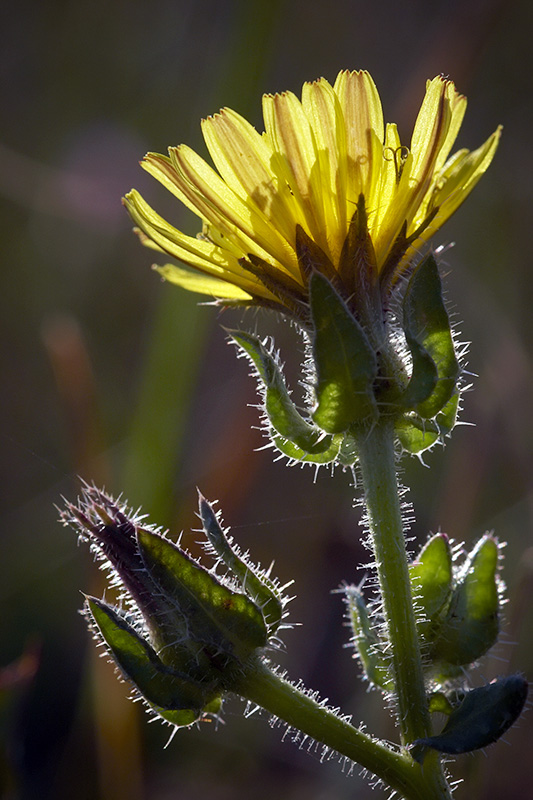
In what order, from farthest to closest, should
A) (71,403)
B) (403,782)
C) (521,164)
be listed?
(521,164), (71,403), (403,782)

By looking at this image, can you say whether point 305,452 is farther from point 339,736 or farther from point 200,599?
point 339,736

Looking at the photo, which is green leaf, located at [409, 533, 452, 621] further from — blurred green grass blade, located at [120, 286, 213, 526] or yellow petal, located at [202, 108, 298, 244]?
blurred green grass blade, located at [120, 286, 213, 526]

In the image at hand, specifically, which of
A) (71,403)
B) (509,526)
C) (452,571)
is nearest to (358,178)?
(452,571)

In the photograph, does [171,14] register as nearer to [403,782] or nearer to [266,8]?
[266,8]

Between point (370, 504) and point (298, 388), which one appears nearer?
point (370, 504)

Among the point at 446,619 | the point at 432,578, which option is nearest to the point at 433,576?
the point at 432,578
